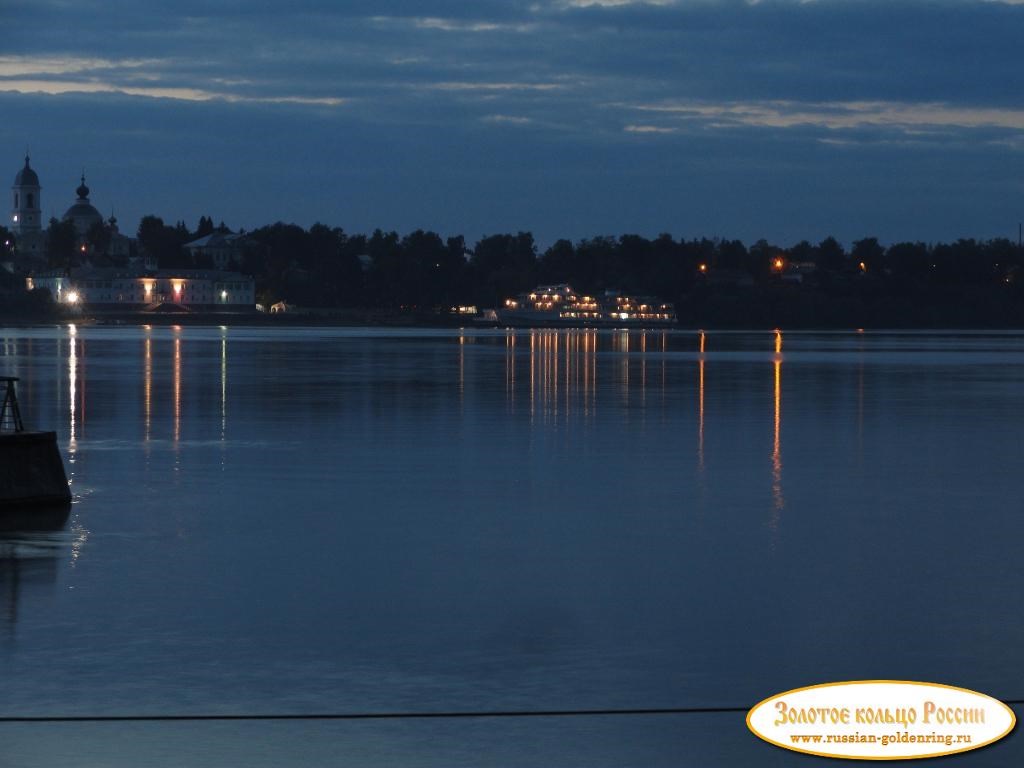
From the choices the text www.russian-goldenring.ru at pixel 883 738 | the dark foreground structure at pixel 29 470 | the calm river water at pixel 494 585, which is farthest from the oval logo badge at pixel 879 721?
the dark foreground structure at pixel 29 470

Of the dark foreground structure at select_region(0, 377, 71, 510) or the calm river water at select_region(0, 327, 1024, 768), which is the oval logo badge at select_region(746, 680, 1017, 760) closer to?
the calm river water at select_region(0, 327, 1024, 768)

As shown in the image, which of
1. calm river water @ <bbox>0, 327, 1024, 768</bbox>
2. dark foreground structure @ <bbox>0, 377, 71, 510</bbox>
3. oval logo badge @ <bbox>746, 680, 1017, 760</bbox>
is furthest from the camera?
dark foreground structure @ <bbox>0, 377, 71, 510</bbox>

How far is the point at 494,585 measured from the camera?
1435 centimetres

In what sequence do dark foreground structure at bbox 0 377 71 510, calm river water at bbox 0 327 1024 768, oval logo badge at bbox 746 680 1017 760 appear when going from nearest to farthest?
oval logo badge at bbox 746 680 1017 760
calm river water at bbox 0 327 1024 768
dark foreground structure at bbox 0 377 71 510

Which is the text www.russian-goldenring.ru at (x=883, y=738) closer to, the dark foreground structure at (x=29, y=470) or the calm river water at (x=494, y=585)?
the calm river water at (x=494, y=585)

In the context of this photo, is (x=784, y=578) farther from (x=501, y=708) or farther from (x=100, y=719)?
(x=100, y=719)

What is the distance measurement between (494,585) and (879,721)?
5.63 m

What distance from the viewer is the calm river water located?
380 inches

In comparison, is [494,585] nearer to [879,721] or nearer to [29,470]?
[879,721]

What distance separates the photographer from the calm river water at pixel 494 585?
9.66 metres

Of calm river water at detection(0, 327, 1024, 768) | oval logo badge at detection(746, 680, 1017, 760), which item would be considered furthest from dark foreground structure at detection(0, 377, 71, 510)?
oval logo badge at detection(746, 680, 1017, 760)

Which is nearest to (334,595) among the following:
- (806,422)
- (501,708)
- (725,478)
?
(501,708)

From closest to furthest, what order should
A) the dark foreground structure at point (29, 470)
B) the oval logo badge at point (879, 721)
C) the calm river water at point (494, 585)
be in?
the oval logo badge at point (879, 721), the calm river water at point (494, 585), the dark foreground structure at point (29, 470)

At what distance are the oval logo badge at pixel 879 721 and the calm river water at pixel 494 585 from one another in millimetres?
150
